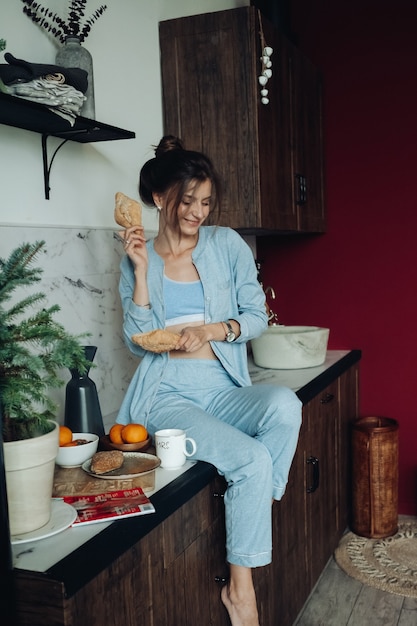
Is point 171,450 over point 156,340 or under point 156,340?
under

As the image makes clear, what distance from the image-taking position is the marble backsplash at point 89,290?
6.56 feet

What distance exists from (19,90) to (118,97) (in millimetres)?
791

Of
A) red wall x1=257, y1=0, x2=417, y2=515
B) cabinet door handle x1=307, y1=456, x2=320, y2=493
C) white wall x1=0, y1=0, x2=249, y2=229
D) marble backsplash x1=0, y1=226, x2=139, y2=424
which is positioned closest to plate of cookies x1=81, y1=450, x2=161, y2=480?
marble backsplash x1=0, y1=226, x2=139, y2=424

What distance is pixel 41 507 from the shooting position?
127cm

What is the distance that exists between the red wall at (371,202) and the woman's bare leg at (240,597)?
203 centimetres

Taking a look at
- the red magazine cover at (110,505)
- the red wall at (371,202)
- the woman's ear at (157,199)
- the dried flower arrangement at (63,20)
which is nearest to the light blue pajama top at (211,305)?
the woman's ear at (157,199)

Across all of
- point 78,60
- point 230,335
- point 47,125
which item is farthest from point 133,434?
point 78,60

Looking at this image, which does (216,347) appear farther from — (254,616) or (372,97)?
(372,97)

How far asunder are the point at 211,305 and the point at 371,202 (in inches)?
69.2

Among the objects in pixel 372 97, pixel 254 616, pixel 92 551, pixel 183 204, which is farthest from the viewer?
pixel 372 97

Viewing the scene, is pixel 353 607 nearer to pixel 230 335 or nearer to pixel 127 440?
pixel 230 335

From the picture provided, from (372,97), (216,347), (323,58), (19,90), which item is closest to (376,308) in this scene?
(372,97)

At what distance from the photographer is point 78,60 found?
1.97 metres

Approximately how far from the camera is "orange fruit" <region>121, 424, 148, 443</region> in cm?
175
